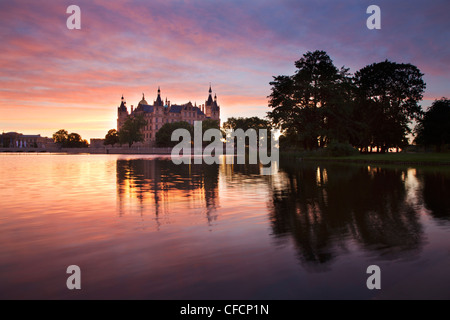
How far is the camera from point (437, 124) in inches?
2894

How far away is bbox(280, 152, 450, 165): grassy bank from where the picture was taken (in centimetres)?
3947

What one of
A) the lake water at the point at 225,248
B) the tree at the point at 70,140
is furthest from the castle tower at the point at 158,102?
the lake water at the point at 225,248

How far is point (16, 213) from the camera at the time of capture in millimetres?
11367

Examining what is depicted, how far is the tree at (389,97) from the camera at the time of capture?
66625 millimetres

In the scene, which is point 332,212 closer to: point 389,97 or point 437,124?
point 389,97

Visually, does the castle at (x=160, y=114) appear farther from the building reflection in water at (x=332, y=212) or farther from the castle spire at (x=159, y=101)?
the building reflection in water at (x=332, y=212)

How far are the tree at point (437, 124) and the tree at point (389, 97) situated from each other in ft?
21.9

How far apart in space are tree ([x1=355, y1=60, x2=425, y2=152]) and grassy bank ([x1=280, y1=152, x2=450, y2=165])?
8575 mm

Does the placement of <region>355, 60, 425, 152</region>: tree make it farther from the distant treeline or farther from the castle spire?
the castle spire
